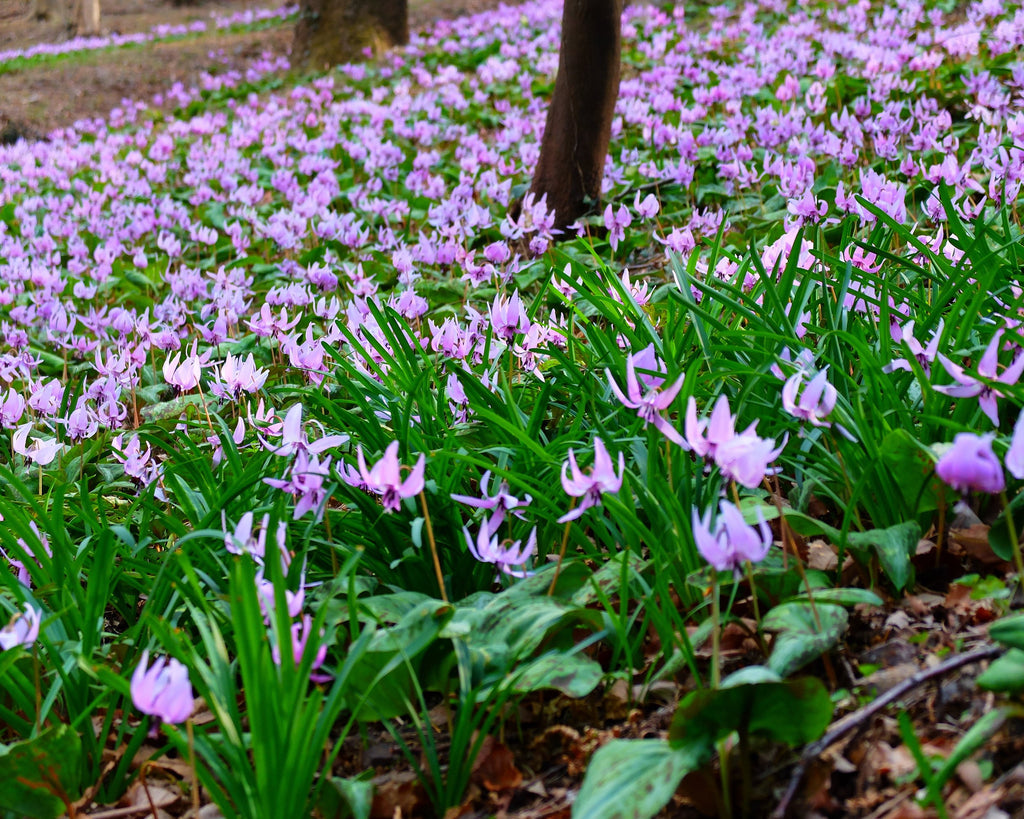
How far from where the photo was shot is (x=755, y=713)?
1.33 metres

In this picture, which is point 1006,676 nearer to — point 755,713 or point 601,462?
point 755,713

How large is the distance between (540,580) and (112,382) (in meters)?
1.76

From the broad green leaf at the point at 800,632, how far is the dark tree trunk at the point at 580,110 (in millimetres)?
3630

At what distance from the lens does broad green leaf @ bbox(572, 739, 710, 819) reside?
1208 millimetres

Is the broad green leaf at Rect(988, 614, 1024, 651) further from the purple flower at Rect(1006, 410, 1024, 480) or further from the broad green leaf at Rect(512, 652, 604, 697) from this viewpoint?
the broad green leaf at Rect(512, 652, 604, 697)

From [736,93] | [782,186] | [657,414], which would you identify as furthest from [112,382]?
[736,93]

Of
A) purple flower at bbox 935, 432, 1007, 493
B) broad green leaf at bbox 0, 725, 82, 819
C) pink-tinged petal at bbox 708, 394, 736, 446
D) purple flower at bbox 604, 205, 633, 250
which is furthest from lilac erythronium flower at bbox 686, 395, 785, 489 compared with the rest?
purple flower at bbox 604, 205, 633, 250

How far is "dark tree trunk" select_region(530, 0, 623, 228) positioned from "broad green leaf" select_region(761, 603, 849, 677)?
3630 mm

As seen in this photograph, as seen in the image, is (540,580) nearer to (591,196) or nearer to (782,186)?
(782,186)

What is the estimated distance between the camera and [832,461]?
1.92 metres

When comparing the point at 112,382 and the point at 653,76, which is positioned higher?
the point at 653,76

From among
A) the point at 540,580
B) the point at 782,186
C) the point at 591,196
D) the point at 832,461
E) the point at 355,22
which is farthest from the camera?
the point at 355,22

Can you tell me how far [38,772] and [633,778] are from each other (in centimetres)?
100

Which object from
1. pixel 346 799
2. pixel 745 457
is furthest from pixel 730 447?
pixel 346 799
